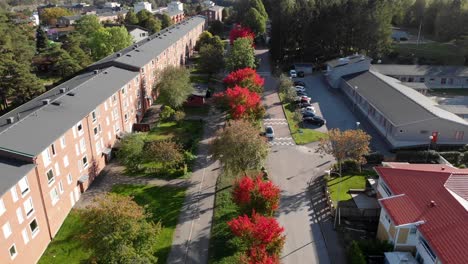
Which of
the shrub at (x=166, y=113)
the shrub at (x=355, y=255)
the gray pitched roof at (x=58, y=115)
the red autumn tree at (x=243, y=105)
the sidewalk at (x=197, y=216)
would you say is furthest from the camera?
the shrub at (x=166, y=113)

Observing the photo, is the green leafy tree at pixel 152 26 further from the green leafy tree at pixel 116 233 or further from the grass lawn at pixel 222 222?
the green leafy tree at pixel 116 233

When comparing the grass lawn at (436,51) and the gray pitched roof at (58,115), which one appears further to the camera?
the grass lawn at (436,51)

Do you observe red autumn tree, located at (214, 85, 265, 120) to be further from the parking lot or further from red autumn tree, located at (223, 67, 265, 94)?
the parking lot

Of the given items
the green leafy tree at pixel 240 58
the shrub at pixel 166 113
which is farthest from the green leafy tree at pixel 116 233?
the green leafy tree at pixel 240 58

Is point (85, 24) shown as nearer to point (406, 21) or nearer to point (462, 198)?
point (462, 198)

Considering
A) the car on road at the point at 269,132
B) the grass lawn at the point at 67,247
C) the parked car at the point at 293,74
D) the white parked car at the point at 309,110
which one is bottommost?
the grass lawn at the point at 67,247

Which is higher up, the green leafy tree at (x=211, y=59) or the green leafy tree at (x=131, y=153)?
the green leafy tree at (x=211, y=59)

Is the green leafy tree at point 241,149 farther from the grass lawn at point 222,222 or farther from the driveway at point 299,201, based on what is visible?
the driveway at point 299,201

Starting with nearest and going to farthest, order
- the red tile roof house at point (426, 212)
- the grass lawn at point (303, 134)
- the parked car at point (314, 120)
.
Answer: the red tile roof house at point (426, 212), the grass lawn at point (303, 134), the parked car at point (314, 120)
